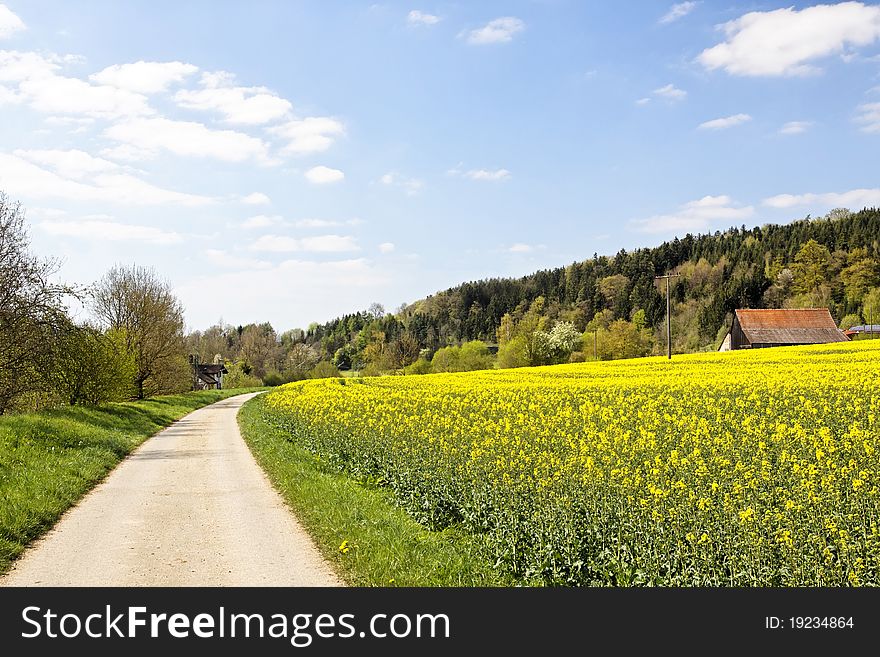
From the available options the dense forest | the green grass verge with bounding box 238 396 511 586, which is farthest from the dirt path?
the dense forest

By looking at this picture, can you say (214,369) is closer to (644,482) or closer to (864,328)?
(864,328)

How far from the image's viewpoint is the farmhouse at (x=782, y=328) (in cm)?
6775

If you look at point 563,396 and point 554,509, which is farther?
point 563,396

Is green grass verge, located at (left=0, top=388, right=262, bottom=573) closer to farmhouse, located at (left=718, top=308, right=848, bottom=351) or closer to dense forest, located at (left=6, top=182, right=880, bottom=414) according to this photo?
dense forest, located at (left=6, top=182, right=880, bottom=414)

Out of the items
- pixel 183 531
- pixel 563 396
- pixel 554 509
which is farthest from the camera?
pixel 563 396

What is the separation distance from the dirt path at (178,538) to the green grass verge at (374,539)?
24cm

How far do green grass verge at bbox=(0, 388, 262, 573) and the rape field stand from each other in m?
4.64

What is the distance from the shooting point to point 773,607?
5508 mm

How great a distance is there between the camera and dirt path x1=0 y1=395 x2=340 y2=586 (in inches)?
292

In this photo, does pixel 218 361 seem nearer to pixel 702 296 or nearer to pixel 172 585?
pixel 702 296

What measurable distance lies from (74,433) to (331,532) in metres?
13.5

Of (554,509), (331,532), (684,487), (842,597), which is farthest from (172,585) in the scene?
(842,597)

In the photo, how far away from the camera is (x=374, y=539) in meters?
8.45

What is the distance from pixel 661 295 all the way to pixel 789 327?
186 feet
